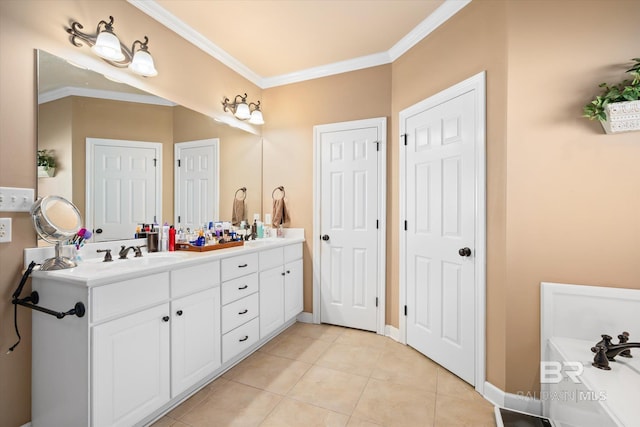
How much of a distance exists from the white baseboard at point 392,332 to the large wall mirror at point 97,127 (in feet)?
6.53

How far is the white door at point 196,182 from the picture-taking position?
2484mm

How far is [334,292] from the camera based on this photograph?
309cm

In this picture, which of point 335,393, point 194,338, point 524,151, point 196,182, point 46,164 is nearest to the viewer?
point 46,164

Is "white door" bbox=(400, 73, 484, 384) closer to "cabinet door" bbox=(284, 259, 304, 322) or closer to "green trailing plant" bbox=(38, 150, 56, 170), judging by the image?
"cabinet door" bbox=(284, 259, 304, 322)

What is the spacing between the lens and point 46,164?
64.7 inches

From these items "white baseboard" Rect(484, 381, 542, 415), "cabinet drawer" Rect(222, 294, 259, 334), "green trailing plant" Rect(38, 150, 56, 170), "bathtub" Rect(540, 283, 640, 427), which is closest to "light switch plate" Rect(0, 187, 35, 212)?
"green trailing plant" Rect(38, 150, 56, 170)

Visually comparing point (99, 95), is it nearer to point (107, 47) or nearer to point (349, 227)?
point (107, 47)

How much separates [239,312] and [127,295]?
2.97 ft

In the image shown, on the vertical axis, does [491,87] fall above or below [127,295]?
above

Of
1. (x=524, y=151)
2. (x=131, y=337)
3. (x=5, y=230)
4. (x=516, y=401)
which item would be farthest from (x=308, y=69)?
(x=516, y=401)

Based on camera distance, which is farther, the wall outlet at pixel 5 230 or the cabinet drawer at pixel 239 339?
the cabinet drawer at pixel 239 339

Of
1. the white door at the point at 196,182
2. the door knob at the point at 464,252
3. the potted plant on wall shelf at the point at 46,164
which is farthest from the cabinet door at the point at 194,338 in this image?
the door knob at the point at 464,252

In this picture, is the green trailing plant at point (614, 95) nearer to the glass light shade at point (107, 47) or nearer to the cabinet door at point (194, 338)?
the cabinet door at point (194, 338)

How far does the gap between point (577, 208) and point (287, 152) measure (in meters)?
2.57
